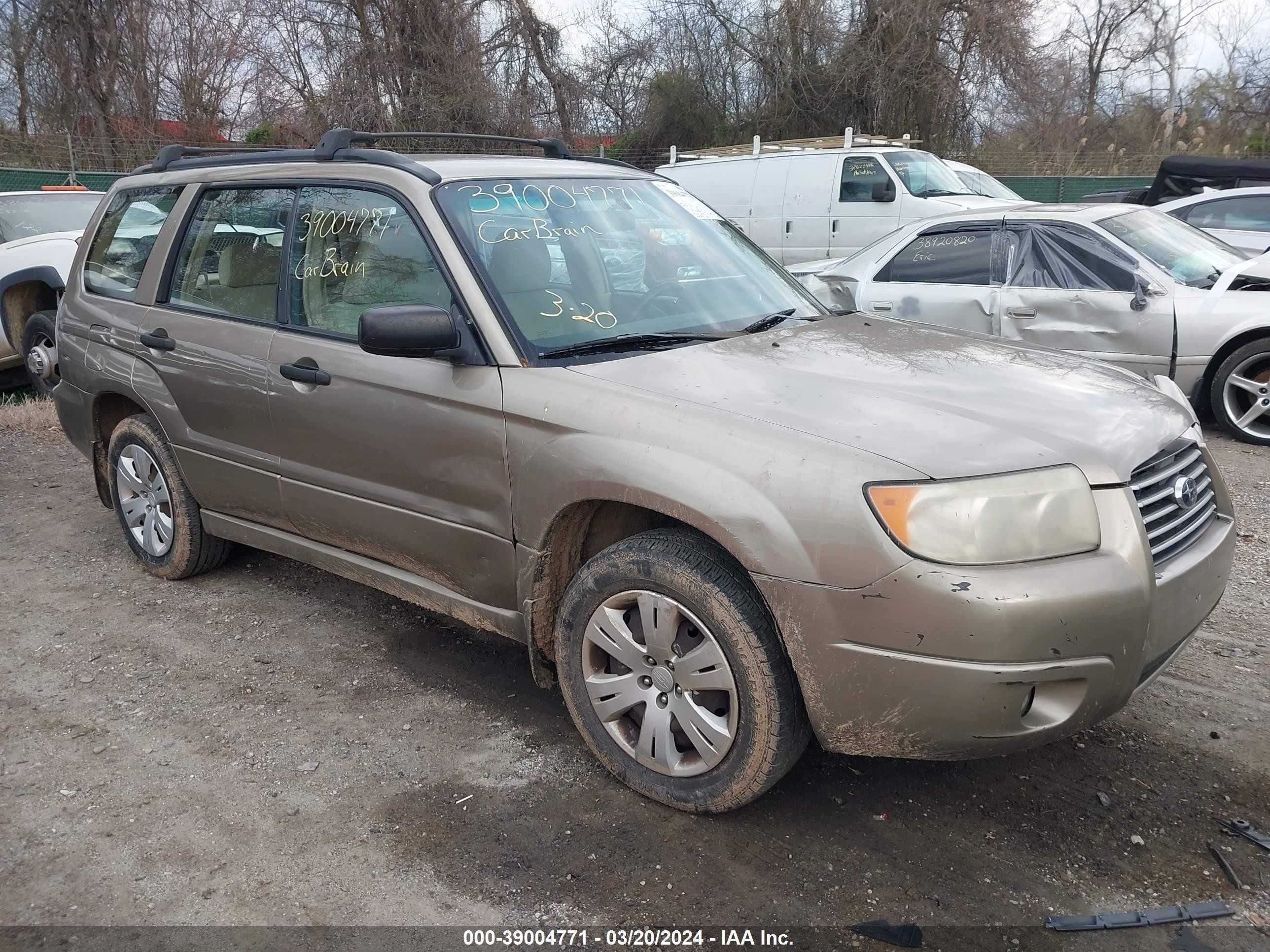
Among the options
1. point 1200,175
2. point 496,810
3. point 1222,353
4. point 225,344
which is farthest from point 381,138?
point 1200,175

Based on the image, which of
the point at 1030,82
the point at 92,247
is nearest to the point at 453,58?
the point at 1030,82

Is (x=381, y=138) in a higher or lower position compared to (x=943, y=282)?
higher

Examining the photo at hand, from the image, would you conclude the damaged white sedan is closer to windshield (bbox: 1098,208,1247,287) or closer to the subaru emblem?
windshield (bbox: 1098,208,1247,287)

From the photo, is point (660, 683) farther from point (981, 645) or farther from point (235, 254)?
point (235, 254)

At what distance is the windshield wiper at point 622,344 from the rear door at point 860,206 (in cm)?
1016

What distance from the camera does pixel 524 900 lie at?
2652 millimetres

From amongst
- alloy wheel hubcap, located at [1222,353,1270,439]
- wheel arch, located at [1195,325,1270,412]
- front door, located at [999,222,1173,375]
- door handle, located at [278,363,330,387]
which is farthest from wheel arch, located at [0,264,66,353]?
alloy wheel hubcap, located at [1222,353,1270,439]

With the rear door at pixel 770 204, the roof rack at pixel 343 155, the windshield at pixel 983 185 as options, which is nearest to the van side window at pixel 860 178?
the rear door at pixel 770 204

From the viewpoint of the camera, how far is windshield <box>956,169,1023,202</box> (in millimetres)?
13555

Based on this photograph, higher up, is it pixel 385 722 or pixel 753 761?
pixel 753 761

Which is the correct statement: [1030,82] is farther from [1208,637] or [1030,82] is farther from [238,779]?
[238,779]

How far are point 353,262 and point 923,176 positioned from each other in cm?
1095

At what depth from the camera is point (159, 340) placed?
4371mm

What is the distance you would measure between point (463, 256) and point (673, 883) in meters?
2.04
